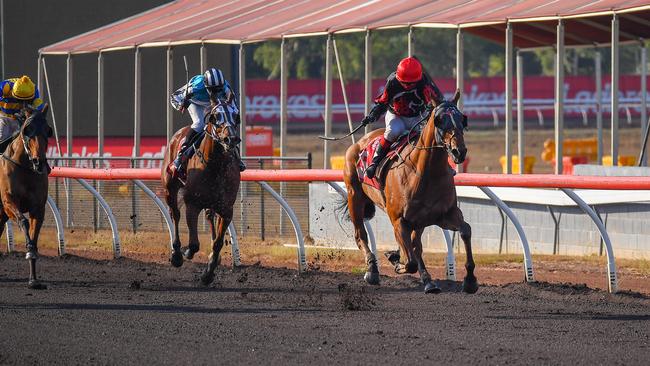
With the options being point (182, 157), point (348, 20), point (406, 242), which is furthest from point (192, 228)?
point (348, 20)

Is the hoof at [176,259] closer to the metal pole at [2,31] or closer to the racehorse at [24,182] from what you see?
the racehorse at [24,182]

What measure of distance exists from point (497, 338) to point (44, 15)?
18.1 meters

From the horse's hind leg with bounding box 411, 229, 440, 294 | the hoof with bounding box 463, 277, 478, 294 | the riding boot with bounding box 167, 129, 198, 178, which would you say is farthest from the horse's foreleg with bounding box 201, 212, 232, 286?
the hoof with bounding box 463, 277, 478, 294

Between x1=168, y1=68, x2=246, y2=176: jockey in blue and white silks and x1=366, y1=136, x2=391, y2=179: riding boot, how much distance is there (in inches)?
53.0

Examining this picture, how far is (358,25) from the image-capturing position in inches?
677

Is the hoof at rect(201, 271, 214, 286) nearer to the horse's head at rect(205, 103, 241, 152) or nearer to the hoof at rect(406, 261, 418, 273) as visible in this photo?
the horse's head at rect(205, 103, 241, 152)

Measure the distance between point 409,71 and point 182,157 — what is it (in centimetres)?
271

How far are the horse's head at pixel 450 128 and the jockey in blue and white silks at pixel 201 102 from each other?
238cm

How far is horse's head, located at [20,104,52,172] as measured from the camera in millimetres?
11844

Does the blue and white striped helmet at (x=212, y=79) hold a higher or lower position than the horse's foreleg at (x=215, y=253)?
higher

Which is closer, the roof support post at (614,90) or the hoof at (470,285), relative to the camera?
the hoof at (470,285)

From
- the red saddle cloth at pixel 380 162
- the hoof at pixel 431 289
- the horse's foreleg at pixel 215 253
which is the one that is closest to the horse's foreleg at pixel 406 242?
the hoof at pixel 431 289

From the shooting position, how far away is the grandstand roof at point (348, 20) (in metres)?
15.6

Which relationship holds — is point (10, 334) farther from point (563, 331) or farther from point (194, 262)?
point (194, 262)
